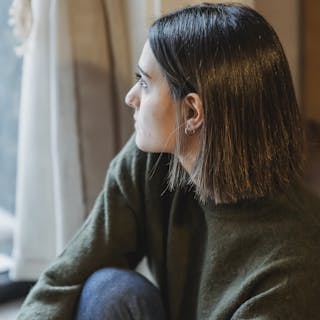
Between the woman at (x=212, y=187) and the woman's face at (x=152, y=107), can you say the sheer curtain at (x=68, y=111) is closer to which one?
the woman at (x=212, y=187)

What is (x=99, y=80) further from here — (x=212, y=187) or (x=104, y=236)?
(x=212, y=187)

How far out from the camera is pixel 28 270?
5.12ft

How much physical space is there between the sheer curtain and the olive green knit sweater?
0.63 feet

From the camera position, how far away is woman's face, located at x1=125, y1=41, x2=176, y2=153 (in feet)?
3.49

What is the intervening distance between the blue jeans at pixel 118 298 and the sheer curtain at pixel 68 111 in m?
0.28

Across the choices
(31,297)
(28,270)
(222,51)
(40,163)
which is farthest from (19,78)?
(222,51)

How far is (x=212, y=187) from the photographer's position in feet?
3.52

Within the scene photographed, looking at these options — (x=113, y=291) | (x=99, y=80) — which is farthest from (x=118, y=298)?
(x=99, y=80)

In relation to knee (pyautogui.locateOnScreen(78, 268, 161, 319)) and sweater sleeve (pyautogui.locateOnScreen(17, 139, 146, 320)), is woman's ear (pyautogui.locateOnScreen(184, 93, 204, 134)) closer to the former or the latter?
sweater sleeve (pyautogui.locateOnScreen(17, 139, 146, 320))

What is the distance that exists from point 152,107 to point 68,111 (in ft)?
1.25

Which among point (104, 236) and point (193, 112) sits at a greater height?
point (193, 112)

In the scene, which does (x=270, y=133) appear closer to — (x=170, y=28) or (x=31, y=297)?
(x=170, y=28)

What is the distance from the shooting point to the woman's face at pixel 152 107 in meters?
1.06

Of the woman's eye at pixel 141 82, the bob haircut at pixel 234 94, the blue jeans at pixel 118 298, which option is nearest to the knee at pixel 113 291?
the blue jeans at pixel 118 298
